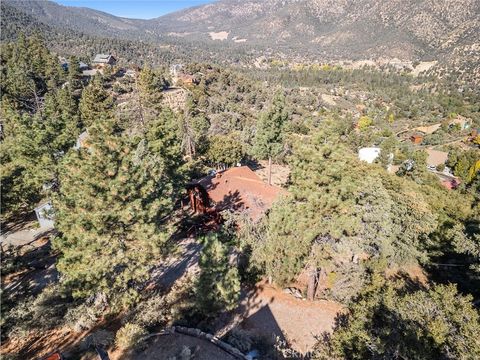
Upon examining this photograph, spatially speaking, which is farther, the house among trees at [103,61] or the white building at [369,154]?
the house among trees at [103,61]

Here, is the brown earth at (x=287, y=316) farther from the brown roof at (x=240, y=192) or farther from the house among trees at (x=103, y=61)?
the house among trees at (x=103, y=61)

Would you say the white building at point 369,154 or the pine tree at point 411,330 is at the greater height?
the pine tree at point 411,330

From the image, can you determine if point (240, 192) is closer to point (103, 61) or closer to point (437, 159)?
point (437, 159)

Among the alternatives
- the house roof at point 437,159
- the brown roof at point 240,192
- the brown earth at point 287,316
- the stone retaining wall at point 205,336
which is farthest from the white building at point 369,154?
the stone retaining wall at point 205,336

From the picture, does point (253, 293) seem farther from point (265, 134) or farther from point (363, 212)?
point (265, 134)

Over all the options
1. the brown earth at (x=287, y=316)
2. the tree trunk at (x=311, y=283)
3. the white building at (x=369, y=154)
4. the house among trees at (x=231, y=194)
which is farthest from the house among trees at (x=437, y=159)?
the brown earth at (x=287, y=316)

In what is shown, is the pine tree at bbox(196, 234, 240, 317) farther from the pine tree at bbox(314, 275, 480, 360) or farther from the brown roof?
the brown roof

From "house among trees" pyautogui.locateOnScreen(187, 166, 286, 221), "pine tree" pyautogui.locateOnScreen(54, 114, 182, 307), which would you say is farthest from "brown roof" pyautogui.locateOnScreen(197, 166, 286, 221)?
"pine tree" pyautogui.locateOnScreen(54, 114, 182, 307)

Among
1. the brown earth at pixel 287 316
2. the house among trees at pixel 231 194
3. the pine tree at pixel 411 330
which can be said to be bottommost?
the brown earth at pixel 287 316

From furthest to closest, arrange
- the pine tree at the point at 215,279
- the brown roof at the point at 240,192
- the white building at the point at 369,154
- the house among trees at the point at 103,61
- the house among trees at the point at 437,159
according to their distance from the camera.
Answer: the house among trees at the point at 103,61
the house among trees at the point at 437,159
the white building at the point at 369,154
the brown roof at the point at 240,192
the pine tree at the point at 215,279

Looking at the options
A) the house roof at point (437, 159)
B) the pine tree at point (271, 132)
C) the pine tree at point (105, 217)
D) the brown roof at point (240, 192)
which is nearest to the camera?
the pine tree at point (105, 217)
